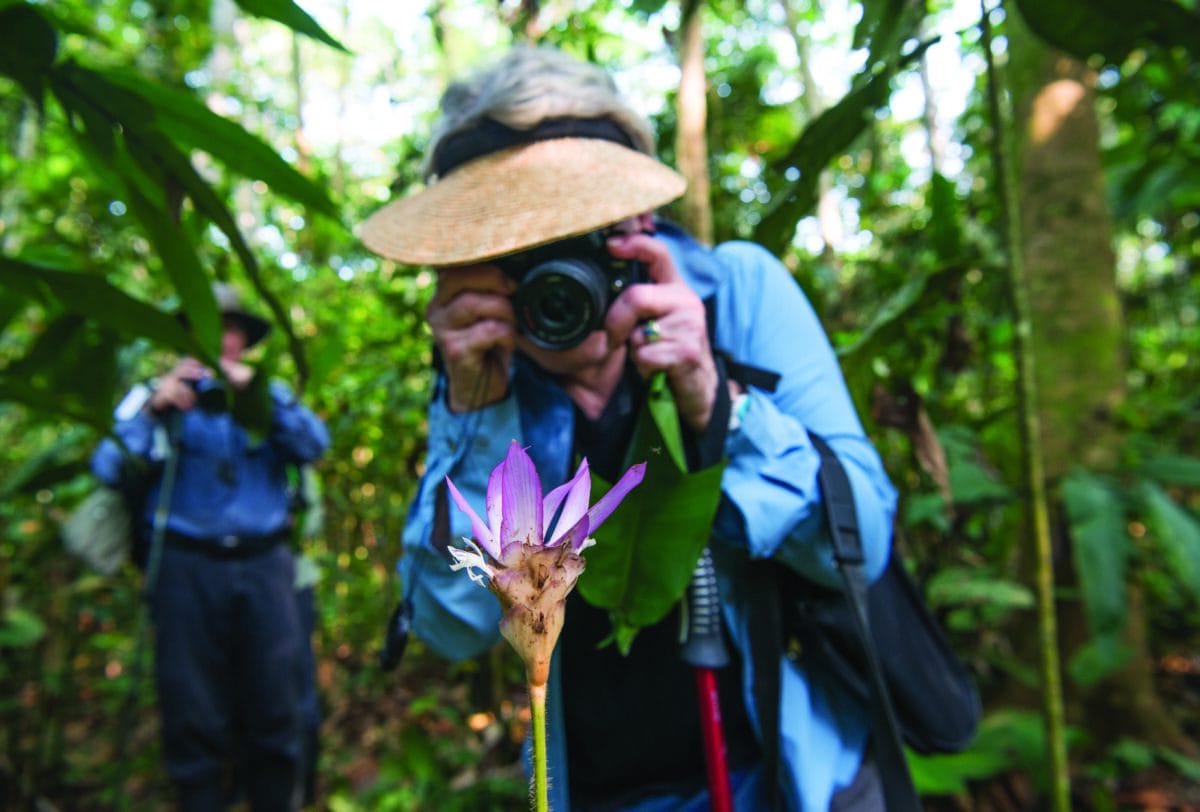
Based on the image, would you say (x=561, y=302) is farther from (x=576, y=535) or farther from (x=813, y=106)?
(x=813, y=106)

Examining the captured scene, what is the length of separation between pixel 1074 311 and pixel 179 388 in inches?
88.5

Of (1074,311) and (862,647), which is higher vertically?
(1074,311)

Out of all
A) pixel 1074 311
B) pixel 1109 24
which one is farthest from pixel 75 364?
pixel 1074 311

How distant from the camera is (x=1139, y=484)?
131cm

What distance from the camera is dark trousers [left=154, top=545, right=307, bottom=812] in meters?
2.18

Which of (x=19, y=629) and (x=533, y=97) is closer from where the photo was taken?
(x=533, y=97)

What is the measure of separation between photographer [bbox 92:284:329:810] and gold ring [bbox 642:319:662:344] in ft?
5.79

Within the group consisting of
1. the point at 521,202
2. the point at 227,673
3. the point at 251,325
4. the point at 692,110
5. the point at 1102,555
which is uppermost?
the point at 692,110

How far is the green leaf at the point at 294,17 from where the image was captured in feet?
1.84

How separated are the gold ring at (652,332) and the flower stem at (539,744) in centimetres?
50

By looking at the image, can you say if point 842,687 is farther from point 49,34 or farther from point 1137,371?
point 1137,371

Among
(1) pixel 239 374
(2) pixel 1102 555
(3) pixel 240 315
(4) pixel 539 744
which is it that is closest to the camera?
(4) pixel 539 744

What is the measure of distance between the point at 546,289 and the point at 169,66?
2.48 metres

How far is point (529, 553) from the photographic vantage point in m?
0.21
